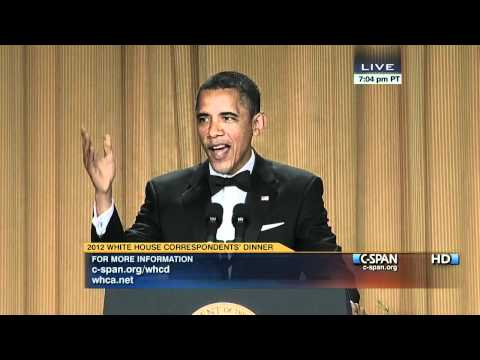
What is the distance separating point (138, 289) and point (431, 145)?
1275 millimetres

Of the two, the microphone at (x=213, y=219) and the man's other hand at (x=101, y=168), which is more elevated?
the man's other hand at (x=101, y=168)

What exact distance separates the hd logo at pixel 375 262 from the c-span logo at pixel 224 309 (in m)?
0.45

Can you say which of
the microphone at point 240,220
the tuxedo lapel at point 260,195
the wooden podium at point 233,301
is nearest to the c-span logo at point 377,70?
the tuxedo lapel at point 260,195

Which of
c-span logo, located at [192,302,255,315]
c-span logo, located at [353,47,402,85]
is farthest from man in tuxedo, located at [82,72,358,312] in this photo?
c-span logo, located at [353,47,402,85]

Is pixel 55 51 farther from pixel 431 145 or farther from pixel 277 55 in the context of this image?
pixel 431 145

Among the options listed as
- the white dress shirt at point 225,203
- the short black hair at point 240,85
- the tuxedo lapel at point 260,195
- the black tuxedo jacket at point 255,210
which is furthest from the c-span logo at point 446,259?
the short black hair at point 240,85

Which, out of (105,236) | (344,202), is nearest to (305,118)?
(344,202)

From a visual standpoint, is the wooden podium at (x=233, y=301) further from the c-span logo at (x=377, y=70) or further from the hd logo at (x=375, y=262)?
the c-span logo at (x=377, y=70)

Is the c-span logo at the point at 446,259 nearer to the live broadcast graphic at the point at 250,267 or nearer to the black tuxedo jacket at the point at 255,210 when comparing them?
the live broadcast graphic at the point at 250,267

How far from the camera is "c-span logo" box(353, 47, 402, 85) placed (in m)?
2.71

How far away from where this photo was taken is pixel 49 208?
2752mm

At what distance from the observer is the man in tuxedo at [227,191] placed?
2664 millimetres

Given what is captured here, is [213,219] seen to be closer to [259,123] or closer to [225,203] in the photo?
[225,203]

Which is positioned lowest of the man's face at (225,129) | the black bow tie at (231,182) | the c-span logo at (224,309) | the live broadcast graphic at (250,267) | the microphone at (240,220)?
the c-span logo at (224,309)
